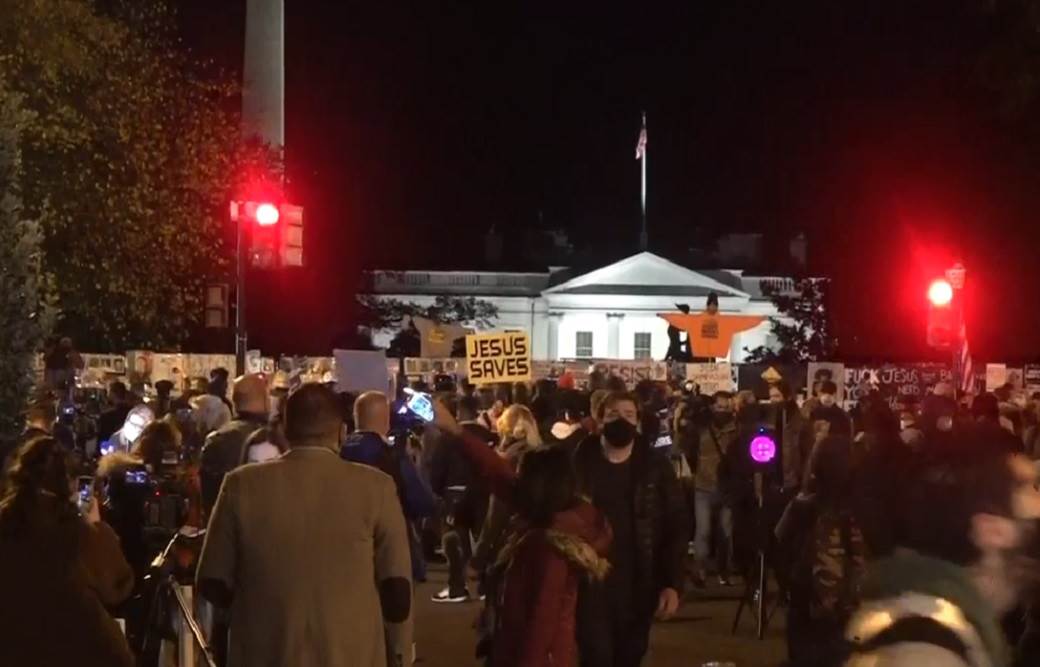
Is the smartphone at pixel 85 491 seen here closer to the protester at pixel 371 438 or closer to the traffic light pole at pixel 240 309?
the protester at pixel 371 438

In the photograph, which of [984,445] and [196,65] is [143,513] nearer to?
[984,445]

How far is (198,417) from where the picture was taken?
44.7 ft

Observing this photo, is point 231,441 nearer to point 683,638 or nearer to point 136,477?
point 136,477

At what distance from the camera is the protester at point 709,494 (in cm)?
1585

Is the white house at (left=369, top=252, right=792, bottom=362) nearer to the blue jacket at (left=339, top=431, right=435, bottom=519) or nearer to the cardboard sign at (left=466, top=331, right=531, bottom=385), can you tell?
the cardboard sign at (left=466, top=331, right=531, bottom=385)

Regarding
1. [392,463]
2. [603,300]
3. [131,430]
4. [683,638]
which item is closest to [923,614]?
[392,463]

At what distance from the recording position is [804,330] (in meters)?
71.3

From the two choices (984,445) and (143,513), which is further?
(143,513)

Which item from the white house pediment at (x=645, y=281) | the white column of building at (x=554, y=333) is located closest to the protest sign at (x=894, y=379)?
the white house pediment at (x=645, y=281)

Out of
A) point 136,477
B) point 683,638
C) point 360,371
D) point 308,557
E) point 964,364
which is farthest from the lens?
point 964,364

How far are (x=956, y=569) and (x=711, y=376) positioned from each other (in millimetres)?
25514

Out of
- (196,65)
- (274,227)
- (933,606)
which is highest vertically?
(196,65)

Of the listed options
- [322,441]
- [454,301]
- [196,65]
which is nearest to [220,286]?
[196,65]

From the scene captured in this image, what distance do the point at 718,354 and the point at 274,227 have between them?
493 inches
